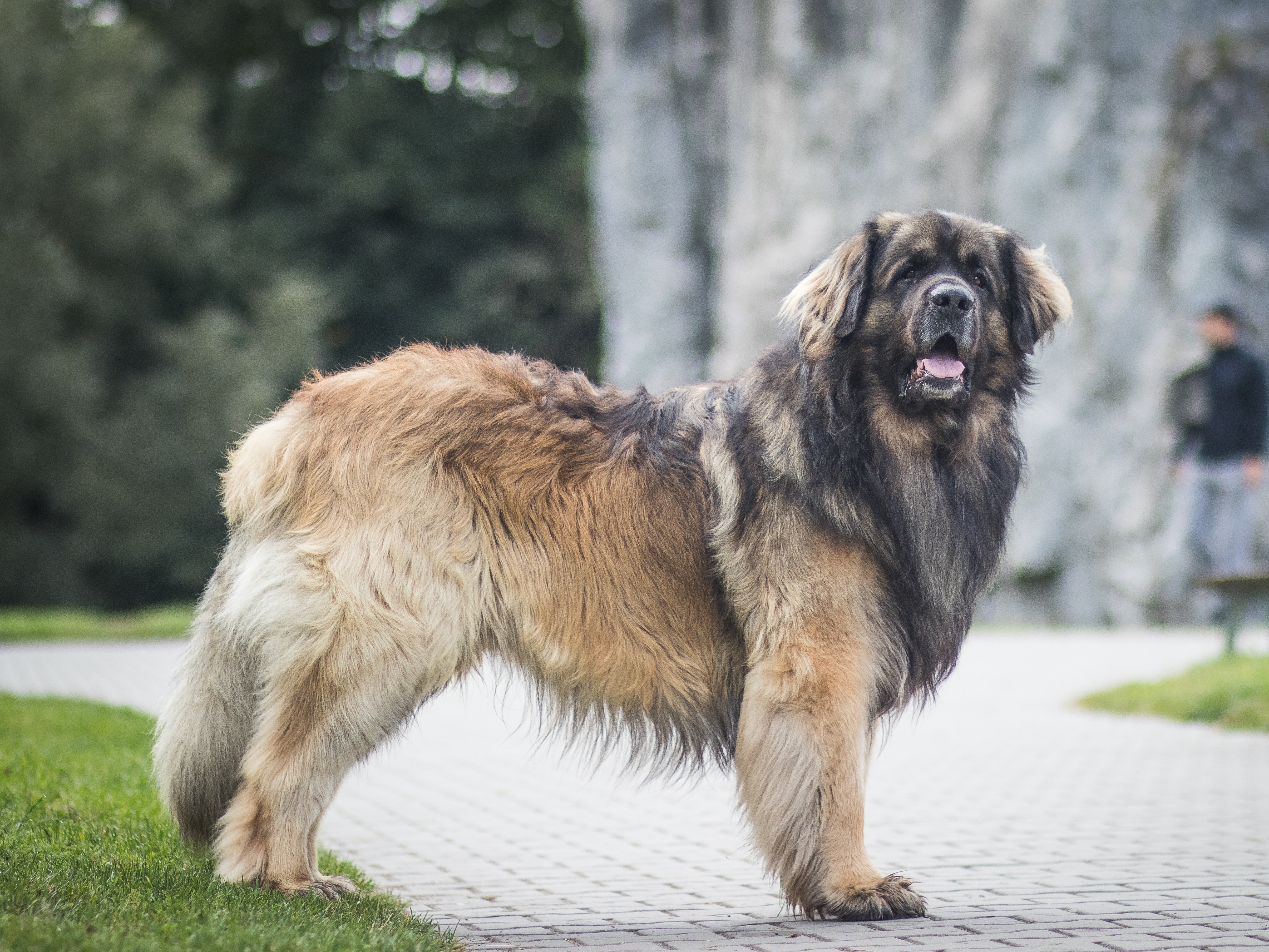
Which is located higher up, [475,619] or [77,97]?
[77,97]

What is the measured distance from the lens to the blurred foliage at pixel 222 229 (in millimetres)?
22594

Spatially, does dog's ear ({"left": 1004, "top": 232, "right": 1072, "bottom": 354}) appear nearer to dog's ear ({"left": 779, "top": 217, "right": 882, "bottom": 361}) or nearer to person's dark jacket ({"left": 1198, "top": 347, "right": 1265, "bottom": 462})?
dog's ear ({"left": 779, "top": 217, "right": 882, "bottom": 361})

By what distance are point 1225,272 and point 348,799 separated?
14.6 metres

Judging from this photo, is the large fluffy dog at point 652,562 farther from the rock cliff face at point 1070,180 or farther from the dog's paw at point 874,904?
the rock cliff face at point 1070,180

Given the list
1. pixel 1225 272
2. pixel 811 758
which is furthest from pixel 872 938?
pixel 1225 272

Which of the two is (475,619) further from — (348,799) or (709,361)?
(709,361)

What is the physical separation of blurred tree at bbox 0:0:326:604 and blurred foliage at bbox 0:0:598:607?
5cm

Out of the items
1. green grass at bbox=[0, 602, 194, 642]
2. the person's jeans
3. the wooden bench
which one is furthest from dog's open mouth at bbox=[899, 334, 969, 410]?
green grass at bbox=[0, 602, 194, 642]

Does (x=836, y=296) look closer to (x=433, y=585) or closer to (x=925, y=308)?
(x=925, y=308)

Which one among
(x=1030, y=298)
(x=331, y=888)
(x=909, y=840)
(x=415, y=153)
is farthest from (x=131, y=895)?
(x=415, y=153)

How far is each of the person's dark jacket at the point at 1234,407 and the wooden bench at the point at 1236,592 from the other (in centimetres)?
152

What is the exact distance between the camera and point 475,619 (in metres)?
4.16

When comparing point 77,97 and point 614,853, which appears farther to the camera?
point 77,97

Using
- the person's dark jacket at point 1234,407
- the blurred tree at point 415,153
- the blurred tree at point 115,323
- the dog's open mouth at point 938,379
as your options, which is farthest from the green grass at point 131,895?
the blurred tree at point 415,153
